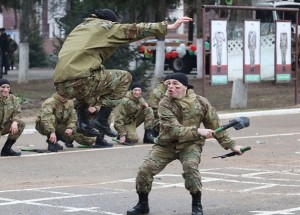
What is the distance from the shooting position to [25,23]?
33.5 meters

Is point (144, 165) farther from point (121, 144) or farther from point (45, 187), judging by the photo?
point (121, 144)

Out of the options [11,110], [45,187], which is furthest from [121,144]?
[45,187]

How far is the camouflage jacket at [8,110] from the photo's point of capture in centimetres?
1584

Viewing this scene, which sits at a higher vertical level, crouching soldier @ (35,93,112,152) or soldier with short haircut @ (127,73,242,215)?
soldier with short haircut @ (127,73,242,215)

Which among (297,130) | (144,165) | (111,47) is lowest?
(297,130)

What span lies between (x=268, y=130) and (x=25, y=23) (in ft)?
48.3

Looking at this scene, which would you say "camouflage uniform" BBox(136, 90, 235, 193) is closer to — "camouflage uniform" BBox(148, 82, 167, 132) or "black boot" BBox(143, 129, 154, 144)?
"camouflage uniform" BBox(148, 82, 167, 132)

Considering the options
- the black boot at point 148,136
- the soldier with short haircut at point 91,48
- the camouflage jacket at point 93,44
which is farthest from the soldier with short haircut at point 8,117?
the camouflage jacket at point 93,44

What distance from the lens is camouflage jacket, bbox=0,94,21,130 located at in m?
15.8

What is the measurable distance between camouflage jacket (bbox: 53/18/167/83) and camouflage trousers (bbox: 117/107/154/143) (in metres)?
7.93

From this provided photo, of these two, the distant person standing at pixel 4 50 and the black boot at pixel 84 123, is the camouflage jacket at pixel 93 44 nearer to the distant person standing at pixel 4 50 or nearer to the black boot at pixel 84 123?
the black boot at pixel 84 123

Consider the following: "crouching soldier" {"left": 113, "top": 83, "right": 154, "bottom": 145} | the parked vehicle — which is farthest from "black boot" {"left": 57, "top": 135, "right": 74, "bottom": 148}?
the parked vehicle

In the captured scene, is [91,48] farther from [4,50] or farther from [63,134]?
[4,50]

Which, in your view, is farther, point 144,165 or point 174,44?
point 174,44
